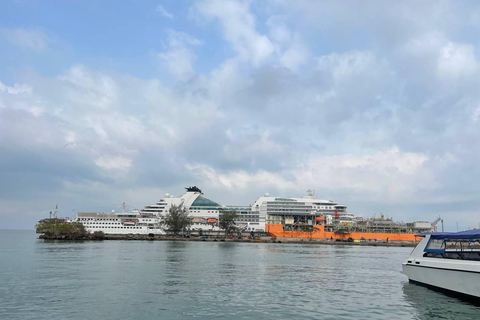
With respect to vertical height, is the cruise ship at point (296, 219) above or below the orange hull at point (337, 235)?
above

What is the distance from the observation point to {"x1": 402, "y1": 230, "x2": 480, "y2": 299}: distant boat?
2431 centimetres

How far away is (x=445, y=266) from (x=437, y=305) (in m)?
3.94

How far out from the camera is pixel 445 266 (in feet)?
88.0

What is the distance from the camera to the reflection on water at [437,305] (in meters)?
21.3

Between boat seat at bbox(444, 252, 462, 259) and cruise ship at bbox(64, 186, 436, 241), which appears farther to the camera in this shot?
cruise ship at bbox(64, 186, 436, 241)

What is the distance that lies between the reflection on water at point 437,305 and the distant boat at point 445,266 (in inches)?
26.1

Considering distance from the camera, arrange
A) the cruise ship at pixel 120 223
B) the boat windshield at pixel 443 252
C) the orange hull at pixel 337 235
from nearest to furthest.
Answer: the boat windshield at pixel 443 252 < the cruise ship at pixel 120 223 < the orange hull at pixel 337 235

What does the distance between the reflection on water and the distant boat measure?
0.66 metres

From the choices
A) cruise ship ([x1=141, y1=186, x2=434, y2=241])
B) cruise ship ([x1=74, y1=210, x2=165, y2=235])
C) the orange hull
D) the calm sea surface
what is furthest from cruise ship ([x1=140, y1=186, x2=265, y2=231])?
the calm sea surface

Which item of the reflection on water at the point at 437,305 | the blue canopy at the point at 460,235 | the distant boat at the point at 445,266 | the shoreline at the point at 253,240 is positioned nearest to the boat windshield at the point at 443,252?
the distant boat at the point at 445,266

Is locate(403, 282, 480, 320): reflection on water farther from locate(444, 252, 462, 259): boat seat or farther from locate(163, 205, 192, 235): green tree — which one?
locate(163, 205, 192, 235): green tree

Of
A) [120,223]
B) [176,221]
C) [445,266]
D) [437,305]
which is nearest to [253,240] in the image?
[176,221]

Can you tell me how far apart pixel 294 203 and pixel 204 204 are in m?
39.4

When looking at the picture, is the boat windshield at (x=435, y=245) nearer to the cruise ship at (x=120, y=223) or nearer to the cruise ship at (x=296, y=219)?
the cruise ship at (x=296, y=219)
